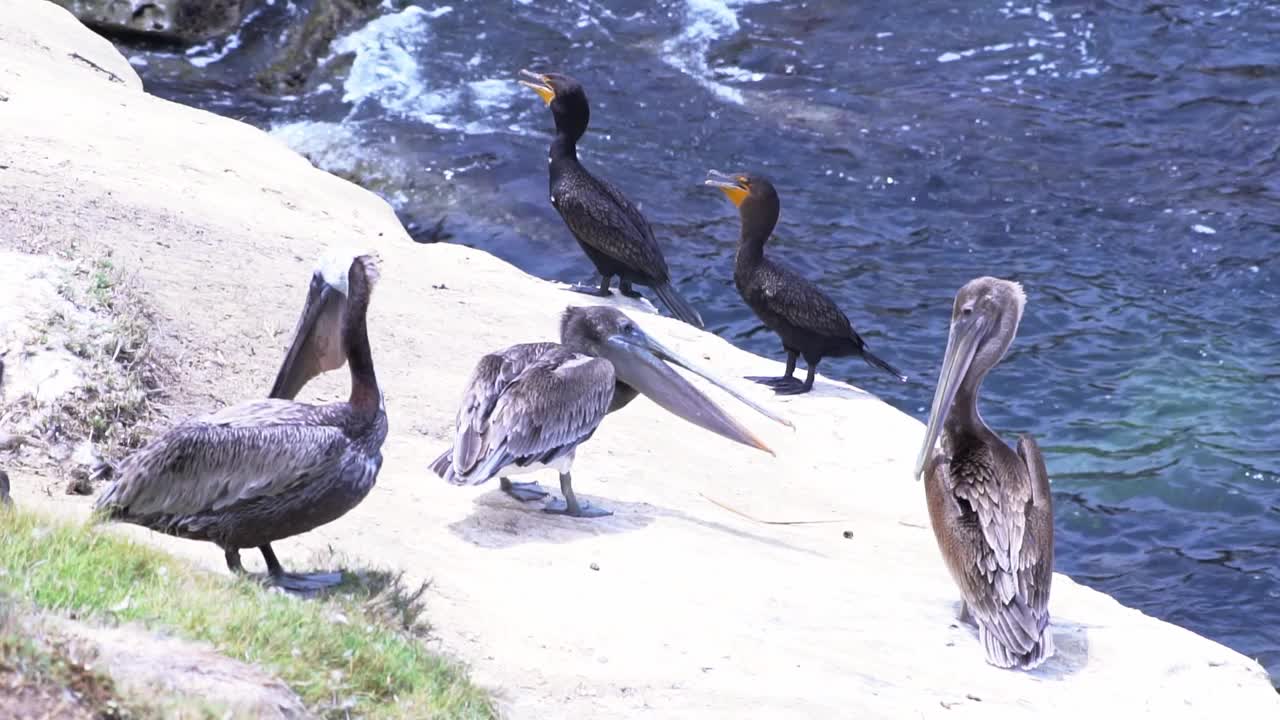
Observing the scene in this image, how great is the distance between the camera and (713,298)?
11461mm

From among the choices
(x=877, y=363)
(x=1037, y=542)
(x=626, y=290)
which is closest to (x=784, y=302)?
(x=877, y=363)

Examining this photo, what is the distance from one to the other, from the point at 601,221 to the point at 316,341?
15.7 feet

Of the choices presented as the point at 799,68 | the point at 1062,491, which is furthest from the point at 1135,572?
the point at 799,68

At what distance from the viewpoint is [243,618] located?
408 cm

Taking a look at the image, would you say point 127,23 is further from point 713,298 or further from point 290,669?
point 290,669

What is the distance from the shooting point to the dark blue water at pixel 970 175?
912cm

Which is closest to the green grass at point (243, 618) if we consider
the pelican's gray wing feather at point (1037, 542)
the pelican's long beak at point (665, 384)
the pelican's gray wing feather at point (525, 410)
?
the pelican's gray wing feather at point (525, 410)

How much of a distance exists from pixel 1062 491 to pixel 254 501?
5.51 meters

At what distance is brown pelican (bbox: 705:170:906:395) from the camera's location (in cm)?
943

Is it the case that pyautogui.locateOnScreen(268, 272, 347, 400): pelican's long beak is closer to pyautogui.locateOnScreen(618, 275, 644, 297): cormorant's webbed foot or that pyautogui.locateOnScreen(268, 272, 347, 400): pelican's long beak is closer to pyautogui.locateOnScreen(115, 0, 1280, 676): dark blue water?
pyautogui.locateOnScreen(115, 0, 1280, 676): dark blue water

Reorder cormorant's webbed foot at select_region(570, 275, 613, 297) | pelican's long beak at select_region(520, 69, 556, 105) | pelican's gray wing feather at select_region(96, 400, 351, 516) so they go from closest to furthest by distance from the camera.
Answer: pelican's gray wing feather at select_region(96, 400, 351, 516)
cormorant's webbed foot at select_region(570, 275, 613, 297)
pelican's long beak at select_region(520, 69, 556, 105)

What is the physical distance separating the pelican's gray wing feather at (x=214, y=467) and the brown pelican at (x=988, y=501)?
245 cm

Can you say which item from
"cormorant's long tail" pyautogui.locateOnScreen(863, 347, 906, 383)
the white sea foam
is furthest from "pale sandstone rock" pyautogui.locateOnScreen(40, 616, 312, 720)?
the white sea foam

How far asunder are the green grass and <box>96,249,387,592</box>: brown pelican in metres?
0.24
